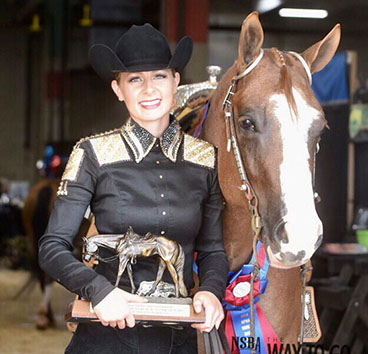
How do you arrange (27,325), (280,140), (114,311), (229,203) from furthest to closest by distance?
(27,325) → (229,203) → (280,140) → (114,311)

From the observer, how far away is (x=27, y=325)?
6.57 meters

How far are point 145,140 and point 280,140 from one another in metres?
0.40

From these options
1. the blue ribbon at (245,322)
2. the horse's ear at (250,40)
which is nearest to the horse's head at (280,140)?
the horse's ear at (250,40)

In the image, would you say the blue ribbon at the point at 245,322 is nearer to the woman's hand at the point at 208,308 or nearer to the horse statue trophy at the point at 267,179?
the horse statue trophy at the point at 267,179

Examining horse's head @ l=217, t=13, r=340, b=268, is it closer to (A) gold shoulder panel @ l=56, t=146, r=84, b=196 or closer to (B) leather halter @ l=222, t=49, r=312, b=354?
(B) leather halter @ l=222, t=49, r=312, b=354

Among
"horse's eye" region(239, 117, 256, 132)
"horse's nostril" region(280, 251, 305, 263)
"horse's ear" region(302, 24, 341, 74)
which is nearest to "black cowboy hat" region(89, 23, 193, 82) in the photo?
"horse's eye" region(239, 117, 256, 132)

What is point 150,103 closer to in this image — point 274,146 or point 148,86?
point 148,86

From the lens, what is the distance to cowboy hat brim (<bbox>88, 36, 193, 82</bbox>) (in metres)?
1.91

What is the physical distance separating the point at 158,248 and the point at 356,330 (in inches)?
124

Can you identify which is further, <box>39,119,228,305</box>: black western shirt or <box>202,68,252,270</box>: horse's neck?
<box>202,68,252,270</box>: horse's neck

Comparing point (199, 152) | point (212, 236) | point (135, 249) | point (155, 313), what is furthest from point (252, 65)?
point (155, 313)

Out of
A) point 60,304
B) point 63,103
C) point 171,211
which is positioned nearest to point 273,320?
point 171,211

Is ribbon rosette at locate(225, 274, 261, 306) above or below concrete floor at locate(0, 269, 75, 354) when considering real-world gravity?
above

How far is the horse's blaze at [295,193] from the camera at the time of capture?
5.49 ft
